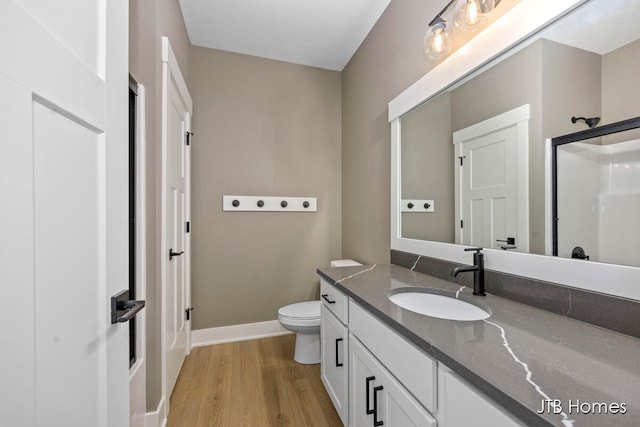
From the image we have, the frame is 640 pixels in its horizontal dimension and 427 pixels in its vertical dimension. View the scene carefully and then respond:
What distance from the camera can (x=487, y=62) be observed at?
1212 mm

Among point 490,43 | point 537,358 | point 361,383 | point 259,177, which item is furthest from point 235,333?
point 490,43

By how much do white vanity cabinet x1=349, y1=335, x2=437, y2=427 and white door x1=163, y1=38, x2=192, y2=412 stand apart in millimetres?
1092

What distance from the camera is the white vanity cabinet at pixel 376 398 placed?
83 centimetres

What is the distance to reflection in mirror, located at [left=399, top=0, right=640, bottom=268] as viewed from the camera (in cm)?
80

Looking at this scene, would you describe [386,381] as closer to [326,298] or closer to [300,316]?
[326,298]

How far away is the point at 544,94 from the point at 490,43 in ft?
1.19

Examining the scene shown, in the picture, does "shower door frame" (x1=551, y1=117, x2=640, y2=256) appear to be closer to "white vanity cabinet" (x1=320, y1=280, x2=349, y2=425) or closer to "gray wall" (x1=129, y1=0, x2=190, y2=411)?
"white vanity cabinet" (x1=320, y1=280, x2=349, y2=425)

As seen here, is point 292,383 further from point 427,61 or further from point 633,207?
point 427,61

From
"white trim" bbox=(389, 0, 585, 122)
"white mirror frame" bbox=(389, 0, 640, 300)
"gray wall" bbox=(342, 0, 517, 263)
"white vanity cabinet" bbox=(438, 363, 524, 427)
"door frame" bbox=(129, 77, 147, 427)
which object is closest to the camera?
"white vanity cabinet" bbox=(438, 363, 524, 427)

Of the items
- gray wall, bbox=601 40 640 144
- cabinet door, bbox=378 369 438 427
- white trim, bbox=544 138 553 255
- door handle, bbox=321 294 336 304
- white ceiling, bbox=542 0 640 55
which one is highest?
white ceiling, bbox=542 0 640 55

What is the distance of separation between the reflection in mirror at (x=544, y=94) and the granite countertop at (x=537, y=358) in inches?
11.8

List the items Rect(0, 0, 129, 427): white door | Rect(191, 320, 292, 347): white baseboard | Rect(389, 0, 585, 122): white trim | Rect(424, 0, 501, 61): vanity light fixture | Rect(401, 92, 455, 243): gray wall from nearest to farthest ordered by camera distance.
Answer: Rect(0, 0, 129, 427): white door → Rect(389, 0, 585, 122): white trim → Rect(424, 0, 501, 61): vanity light fixture → Rect(401, 92, 455, 243): gray wall → Rect(191, 320, 292, 347): white baseboard

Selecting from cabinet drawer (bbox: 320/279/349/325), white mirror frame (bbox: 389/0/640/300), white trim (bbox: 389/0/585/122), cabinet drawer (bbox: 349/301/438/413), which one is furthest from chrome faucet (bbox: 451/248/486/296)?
white trim (bbox: 389/0/585/122)

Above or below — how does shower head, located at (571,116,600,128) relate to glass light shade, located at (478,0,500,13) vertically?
below
